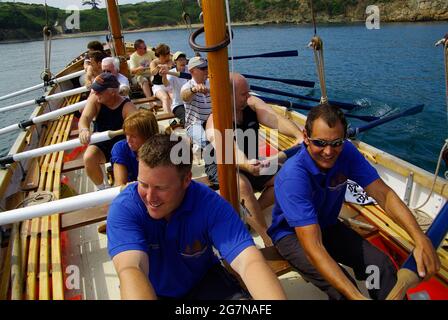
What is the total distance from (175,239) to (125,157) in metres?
1.46

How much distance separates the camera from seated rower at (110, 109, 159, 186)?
8.63ft

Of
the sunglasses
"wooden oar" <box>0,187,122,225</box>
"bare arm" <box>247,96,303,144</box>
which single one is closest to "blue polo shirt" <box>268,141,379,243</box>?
the sunglasses

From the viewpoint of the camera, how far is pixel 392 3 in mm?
31438

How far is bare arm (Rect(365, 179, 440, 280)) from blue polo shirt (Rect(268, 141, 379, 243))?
0.32ft

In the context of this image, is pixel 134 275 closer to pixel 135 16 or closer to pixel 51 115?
pixel 51 115

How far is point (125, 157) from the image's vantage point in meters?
3.05

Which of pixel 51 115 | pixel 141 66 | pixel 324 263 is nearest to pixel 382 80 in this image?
pixel 141 66

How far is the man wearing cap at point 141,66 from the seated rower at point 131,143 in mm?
4846

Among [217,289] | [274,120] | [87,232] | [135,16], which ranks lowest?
[87,232]

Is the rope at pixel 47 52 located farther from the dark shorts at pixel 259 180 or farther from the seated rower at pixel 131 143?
the dark shorts at pixel 259 180

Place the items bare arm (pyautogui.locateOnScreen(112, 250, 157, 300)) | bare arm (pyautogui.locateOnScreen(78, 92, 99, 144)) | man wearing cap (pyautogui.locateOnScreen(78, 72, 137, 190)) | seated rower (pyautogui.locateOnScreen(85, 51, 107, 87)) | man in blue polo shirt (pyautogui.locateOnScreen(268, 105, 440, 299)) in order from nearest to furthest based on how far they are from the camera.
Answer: bare arm (pyautogui.locateOnScreen(112, 250, 157, 300)) < man in blue polo shirt (pyautogui.locateOnScreen(268, 105, 440, 299)) < bare arm (pyautogui.locateOnScreen(78, 92, 99, 144)) < man wearing cap (pyautogui.locateOnScreen(78, 72, 137, 190)) < seated rower (pyautogui.locateOnScreen(85, 51, 107, 87))

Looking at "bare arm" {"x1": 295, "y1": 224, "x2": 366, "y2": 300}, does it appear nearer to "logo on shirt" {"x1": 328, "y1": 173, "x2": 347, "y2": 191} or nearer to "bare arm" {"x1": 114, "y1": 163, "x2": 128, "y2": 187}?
"logo on shirt" {"x1": 328, "y1": 173, "x2": 347, "y2": 191}
